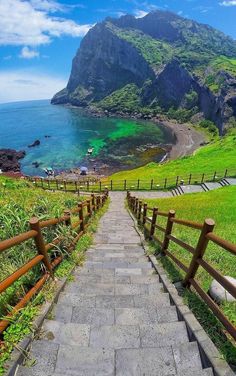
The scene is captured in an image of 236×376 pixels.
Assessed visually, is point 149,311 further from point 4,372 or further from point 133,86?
point 133,86

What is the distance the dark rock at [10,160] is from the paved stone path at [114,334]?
187 feet

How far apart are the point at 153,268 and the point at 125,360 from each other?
3.61 metres

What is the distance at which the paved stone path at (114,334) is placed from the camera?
343cm

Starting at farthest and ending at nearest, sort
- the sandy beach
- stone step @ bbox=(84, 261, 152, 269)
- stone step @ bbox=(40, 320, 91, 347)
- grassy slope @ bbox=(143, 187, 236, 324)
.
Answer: the sandy beach → stone step @ bbox=(84, 261, 152, 269) → grassy slope @ bbox=(143, 187, 236, 324) → stone step @ bbox=(40, 320, 91, 347)

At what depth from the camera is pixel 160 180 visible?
34875 millimetres

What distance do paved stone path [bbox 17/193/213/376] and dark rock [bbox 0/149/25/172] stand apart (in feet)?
187

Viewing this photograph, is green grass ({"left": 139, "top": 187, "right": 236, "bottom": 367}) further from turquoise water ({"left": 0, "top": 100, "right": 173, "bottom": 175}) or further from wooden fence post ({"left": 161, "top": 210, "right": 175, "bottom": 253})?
turquoise water ({"left": 0, "top": 100, "right": 173, "bottom": 175})

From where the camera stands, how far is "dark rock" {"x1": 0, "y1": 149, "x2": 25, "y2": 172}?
58956mm

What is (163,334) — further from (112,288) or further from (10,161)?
(10,161)

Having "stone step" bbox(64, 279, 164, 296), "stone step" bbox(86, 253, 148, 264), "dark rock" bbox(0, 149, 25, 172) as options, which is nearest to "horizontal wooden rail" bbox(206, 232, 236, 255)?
"stone step" bbox(64, 279, 164, 296)

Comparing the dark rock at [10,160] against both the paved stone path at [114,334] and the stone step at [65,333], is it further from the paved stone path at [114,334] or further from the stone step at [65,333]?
the stone step at [65,333]

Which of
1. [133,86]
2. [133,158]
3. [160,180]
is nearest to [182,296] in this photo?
[160,180]

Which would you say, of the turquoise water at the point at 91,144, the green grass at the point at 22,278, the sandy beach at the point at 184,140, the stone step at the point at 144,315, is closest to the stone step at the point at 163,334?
the stone step at the point at 144,315

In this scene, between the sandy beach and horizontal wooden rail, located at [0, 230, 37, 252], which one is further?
the sandy beach
